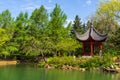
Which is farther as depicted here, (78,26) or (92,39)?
(78,26)

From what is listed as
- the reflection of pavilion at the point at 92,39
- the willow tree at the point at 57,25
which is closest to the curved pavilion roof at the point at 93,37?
the reflection of pavilion at the point at 92,39

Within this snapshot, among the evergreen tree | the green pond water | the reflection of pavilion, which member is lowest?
the green pond water

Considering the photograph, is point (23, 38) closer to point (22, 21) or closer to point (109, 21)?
point (22, 21)

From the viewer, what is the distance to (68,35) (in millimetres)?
37406

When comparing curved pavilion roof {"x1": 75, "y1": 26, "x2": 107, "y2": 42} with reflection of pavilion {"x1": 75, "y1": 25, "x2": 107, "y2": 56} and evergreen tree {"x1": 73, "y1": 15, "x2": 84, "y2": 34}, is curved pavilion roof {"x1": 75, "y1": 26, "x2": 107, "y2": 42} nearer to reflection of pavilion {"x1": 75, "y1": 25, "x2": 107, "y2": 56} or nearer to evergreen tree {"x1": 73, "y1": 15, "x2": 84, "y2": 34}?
reflection of pavilion {"x1": 75, "y1": 25, "x2": 107, "y2": 56}

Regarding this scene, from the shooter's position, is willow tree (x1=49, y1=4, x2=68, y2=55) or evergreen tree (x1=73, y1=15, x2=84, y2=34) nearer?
willow tree (x1=49, y1=4, x2=68, y2=55)

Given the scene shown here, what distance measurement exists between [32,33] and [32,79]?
17780 millimetres

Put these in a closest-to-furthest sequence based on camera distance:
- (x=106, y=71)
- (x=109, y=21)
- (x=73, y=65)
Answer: (x=106, y=71) < (x=73, y=65) < (x=109, y=21)

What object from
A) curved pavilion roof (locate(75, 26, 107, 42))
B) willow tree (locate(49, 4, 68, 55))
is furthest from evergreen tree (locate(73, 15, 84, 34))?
curved pavilion roof (locate(75, 26, 107, 42))

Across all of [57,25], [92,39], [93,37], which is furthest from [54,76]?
[57,25]

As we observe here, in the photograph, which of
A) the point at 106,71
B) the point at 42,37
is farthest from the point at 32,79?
the point at 42,37

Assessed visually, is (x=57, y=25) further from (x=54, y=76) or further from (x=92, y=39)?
(x=54, y=76)

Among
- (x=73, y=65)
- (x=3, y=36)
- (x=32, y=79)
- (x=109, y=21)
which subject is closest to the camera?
(x=32, y=79)

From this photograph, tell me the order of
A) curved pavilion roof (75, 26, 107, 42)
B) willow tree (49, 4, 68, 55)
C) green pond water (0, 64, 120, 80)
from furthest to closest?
willow tree (49, 4, 68, 55) < curved pavilion roof (75, 26, 107, 42) < green pond water (0, 64, 120, 80)
